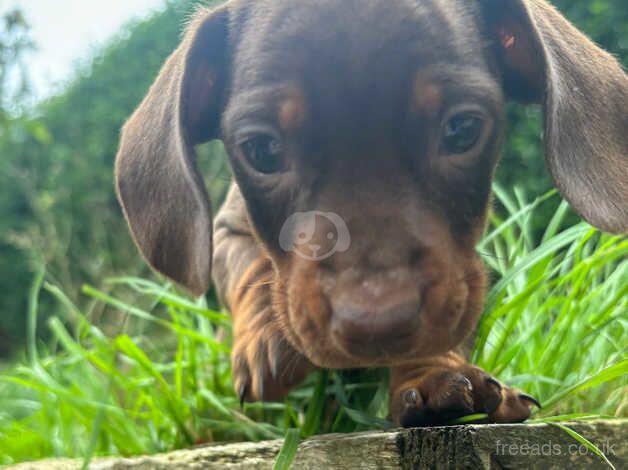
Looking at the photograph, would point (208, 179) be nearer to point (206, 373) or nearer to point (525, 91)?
point (206, 373)

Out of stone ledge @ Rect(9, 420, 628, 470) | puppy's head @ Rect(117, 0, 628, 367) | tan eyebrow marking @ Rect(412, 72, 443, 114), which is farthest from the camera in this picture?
tan eyebrow marking @ Rect(412, 72, 443, 114)

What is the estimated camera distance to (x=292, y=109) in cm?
198

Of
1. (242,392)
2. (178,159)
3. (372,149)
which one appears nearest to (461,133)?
(372,149)

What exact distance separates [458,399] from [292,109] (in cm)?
79

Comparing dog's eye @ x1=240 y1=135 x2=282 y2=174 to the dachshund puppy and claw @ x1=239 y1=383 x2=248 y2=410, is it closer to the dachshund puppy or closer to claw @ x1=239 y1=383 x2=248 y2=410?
the dachshund puppy

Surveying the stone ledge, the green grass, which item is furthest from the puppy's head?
the green grass

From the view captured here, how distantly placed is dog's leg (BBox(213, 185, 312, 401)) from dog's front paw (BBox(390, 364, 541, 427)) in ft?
1.66

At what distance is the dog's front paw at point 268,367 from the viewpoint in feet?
7.83

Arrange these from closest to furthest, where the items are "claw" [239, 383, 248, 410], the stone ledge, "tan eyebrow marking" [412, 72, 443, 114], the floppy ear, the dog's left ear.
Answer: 1. the stone ledge
2. "tan eyebrow marking" [412, 72, 443, 114]
3. the dog's left ear
4. the floppy ear
5. "claw" [239, 383, 248, 410]

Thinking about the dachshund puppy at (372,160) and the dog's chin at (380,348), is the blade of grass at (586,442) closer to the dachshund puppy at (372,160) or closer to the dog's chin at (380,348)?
the dachshund puppy at (372,160)

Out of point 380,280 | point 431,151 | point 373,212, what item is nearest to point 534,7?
point 431,151

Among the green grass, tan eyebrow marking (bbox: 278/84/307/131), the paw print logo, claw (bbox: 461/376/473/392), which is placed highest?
tan eyebrow marking (bbox: 278/84/307/131)

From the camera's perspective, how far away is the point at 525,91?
242 cm

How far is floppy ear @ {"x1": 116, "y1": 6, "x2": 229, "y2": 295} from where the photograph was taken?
2.32 metres
